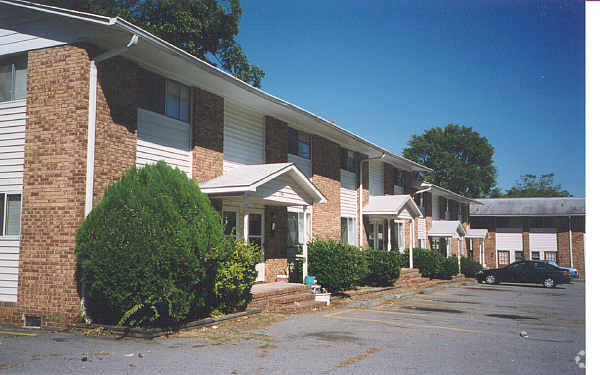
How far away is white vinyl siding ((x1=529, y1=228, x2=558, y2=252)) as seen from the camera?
141 ft

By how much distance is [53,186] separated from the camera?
32.2 ft

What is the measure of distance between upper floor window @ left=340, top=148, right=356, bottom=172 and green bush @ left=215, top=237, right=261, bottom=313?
1107cm

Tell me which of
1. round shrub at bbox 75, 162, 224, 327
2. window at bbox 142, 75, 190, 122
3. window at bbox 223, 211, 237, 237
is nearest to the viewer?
round shrub at bbox 75, 162, 224, 327

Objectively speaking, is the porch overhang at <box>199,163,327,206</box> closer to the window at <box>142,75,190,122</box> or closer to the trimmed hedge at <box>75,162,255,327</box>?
the window at <box>142,75,190,122</box>

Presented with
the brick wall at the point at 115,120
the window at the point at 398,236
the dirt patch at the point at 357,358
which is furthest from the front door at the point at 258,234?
the window at the point at 398,236

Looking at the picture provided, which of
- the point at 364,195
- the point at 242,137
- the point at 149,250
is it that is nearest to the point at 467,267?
the point at 364,195

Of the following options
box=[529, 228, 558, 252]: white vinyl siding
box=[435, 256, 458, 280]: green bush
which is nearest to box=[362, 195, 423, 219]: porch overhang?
box=[435, 256, 458, 280]: green bush

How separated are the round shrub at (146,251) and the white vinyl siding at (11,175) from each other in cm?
178

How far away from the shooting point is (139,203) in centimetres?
894

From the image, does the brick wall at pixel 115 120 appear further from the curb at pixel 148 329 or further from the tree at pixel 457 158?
the tree at pixel 457 158

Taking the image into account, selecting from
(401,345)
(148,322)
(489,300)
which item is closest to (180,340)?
(148,322)

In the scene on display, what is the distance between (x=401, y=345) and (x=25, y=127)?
864cm

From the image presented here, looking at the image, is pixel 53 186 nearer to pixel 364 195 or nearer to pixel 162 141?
pixel 162 141
